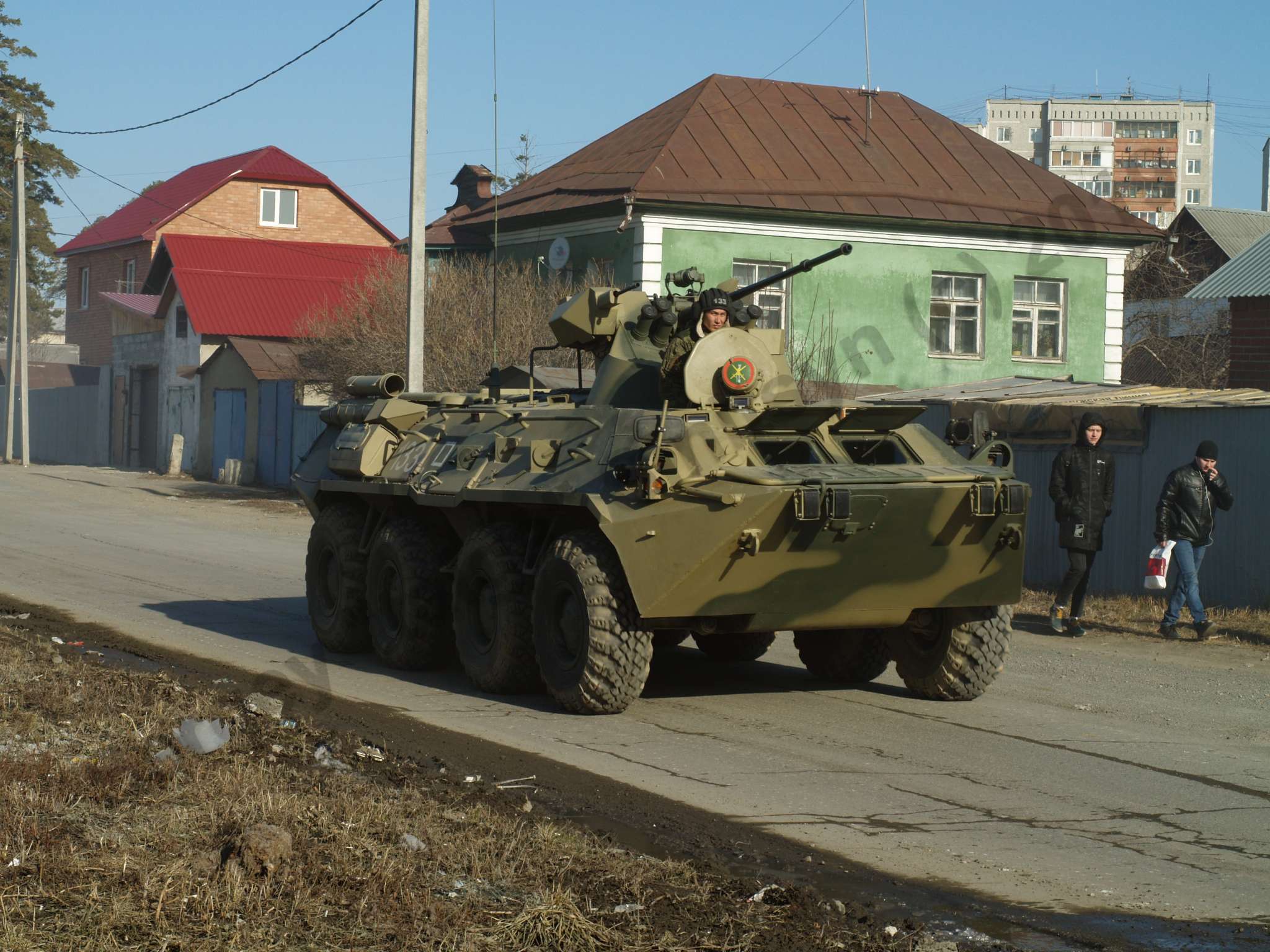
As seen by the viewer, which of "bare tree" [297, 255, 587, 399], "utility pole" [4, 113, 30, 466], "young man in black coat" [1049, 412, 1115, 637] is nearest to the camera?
"young man in black coat" [1049, 412, 1115, 637]

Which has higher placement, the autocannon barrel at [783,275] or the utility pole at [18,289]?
the utility pole at [18,289]

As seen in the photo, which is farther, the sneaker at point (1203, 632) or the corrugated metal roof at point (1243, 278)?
the corrugated metal roof at point (1243, 278)

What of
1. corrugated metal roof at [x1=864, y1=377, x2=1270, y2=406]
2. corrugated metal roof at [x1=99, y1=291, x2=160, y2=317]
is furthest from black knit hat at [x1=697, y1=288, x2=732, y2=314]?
corrugated metal roof at [x1=99, y1=291, x2=160, y2=317]

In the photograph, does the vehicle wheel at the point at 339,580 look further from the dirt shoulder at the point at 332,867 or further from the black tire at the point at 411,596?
the dirt shoulder at the point at 332,867

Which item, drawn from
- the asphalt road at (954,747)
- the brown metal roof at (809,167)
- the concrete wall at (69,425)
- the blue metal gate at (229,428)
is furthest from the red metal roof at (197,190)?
the asphalt road at (954,747)

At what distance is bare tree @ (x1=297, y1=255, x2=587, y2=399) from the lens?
25000 mm

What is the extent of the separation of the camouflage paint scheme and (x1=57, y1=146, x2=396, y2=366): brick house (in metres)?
43.9

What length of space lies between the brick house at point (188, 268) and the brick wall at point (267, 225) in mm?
37

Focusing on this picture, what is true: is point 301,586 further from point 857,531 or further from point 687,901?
point 687,901

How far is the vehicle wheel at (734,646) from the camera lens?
11.5 metres

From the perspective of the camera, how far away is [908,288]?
2828 cm

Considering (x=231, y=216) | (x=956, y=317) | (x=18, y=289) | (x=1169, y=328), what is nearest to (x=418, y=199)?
(x=956, y=317)

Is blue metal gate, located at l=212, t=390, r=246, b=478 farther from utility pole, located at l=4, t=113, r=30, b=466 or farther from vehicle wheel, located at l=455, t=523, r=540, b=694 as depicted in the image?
vehicle wheel, located at l=455, t=523, r=540, b=694

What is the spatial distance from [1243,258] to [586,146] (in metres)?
12.1
